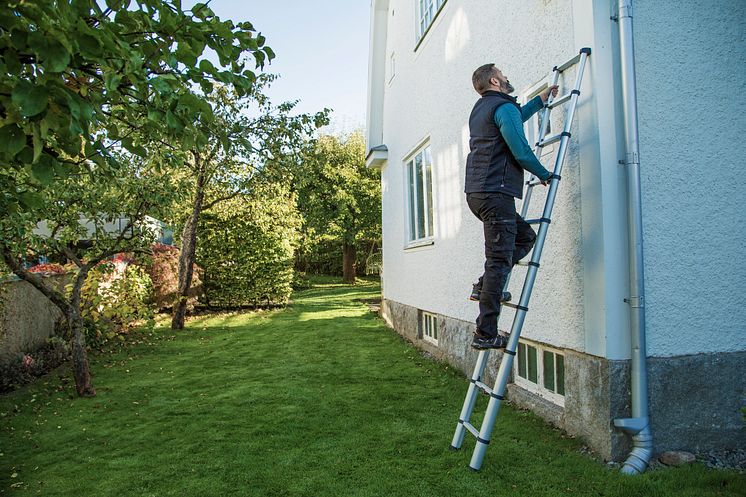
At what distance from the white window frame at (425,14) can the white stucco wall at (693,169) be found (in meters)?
4.31

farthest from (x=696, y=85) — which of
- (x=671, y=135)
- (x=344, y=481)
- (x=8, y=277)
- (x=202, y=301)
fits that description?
(x=202, y=301)

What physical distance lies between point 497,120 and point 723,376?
7.56 ft

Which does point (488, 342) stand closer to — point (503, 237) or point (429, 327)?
point (503, 237)

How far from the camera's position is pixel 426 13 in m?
8.85

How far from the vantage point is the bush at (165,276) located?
13.0 metres

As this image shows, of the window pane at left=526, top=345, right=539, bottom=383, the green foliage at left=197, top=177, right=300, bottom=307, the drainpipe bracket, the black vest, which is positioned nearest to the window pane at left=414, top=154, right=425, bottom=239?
the window pane at left=526, top=345, right=539, bottom=383

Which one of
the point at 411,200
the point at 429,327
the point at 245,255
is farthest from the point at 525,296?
the point at 245,255

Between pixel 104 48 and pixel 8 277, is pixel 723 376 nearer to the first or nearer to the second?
pixel 104 48

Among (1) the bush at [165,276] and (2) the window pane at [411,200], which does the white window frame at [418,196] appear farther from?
(1) the bush at [165,276]

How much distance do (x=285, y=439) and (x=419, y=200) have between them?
18.2 ft

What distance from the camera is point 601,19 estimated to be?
369 centimetres

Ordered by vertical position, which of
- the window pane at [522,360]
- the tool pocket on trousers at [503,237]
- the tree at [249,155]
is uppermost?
the tree at [249,155]

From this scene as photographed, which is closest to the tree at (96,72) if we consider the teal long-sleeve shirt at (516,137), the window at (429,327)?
the teal long-sleeve shirt at (516,137)

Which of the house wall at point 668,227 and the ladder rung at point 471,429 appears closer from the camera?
the house wall at point 668,227
